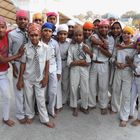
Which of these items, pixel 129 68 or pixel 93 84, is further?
pixel 93 84

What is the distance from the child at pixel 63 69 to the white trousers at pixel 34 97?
0.53 metres

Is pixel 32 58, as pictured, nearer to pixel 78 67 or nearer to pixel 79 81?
pixel 78 67

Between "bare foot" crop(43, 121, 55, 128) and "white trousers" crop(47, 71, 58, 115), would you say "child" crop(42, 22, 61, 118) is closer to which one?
"white trousers" crop(47, 71, 58, 115)

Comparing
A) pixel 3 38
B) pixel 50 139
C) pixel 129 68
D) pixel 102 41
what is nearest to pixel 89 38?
pixel 102 41

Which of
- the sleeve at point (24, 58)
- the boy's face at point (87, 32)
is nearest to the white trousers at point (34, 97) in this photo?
the sleeve at point (24, 58)

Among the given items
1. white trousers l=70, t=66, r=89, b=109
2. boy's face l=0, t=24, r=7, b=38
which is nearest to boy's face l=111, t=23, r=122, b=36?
white trousers l=70, t=66, r=89, b=109

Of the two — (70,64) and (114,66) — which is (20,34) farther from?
(114,66)

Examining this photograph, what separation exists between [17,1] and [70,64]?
4.18m

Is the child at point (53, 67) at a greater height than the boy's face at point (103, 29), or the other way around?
the boy's face at point (103, 29)

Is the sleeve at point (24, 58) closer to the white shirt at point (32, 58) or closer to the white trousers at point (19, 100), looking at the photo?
the white shirt at point (32, 58)

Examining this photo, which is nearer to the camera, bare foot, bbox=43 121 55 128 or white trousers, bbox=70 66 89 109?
bare foot, bbox=43 121 55 128

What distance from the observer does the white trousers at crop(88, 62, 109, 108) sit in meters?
4.37

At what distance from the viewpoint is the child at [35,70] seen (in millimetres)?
3689

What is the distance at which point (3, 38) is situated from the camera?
145 inches
